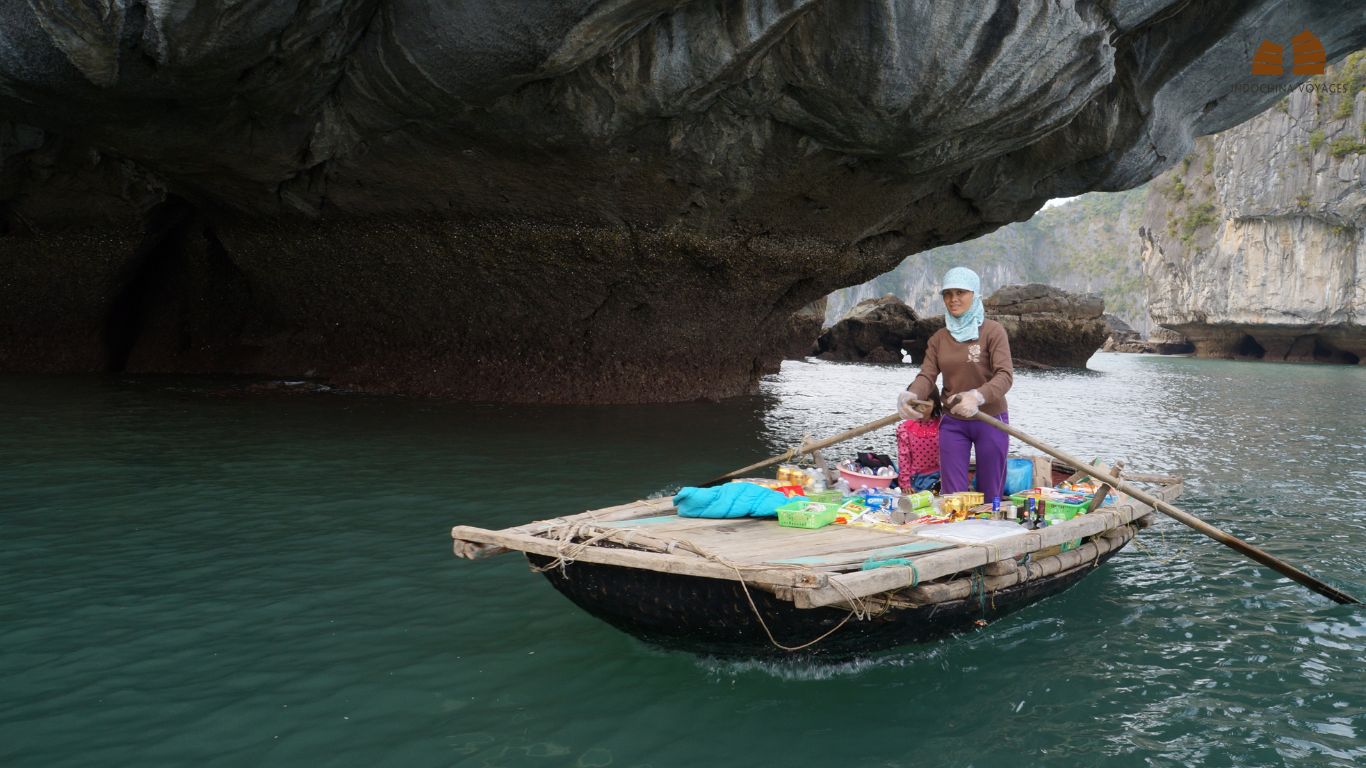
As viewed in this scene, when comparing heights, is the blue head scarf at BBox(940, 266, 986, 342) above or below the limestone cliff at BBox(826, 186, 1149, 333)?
below

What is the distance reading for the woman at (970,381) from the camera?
19.6ft

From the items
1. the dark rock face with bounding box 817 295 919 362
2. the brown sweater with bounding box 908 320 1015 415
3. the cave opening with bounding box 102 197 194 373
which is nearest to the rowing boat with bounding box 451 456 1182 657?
the brown sweater with bounding box 908 320 1015 415

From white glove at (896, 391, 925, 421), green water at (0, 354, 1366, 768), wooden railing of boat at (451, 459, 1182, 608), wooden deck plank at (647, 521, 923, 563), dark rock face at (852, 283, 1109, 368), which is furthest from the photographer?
dark rock face at (852, 283, 1109, 368)

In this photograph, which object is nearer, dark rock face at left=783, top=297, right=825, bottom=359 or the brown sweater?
the brown sweater

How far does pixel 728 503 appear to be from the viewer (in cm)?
535

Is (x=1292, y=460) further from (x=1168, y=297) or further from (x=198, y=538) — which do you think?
(x=1168, y=297)

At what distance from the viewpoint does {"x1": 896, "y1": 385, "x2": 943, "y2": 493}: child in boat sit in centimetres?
651

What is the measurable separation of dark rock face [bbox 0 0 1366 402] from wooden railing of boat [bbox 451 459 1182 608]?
4.90 meters

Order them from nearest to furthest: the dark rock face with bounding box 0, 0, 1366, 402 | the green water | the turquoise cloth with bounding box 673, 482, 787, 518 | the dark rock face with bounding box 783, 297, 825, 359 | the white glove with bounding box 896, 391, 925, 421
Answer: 1. the green water
2. the turquoise cloth with bounding box 673, 482, 787, 518
3. the white glove with bounding box 896, 391, 925, 421
4. the dark rock face with bounding box 0, 0, 1366, 402
5. the dark rock face with bounding box 783, 297, 825, 359

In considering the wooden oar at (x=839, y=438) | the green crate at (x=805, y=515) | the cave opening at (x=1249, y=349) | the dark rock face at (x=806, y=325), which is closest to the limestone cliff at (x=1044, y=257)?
the cave opening at (x=1249, y=349)

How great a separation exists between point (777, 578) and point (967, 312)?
3.05m

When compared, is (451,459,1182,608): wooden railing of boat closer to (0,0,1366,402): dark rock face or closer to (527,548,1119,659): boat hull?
(527,548,1119,659): boat hull

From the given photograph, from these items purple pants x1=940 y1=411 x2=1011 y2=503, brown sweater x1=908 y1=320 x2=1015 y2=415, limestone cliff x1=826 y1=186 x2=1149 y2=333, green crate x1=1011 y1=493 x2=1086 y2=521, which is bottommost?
green crate x1=1011 y1=493 x2=1086 y2=521

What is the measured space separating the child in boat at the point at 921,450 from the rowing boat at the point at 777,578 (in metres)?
1.40
